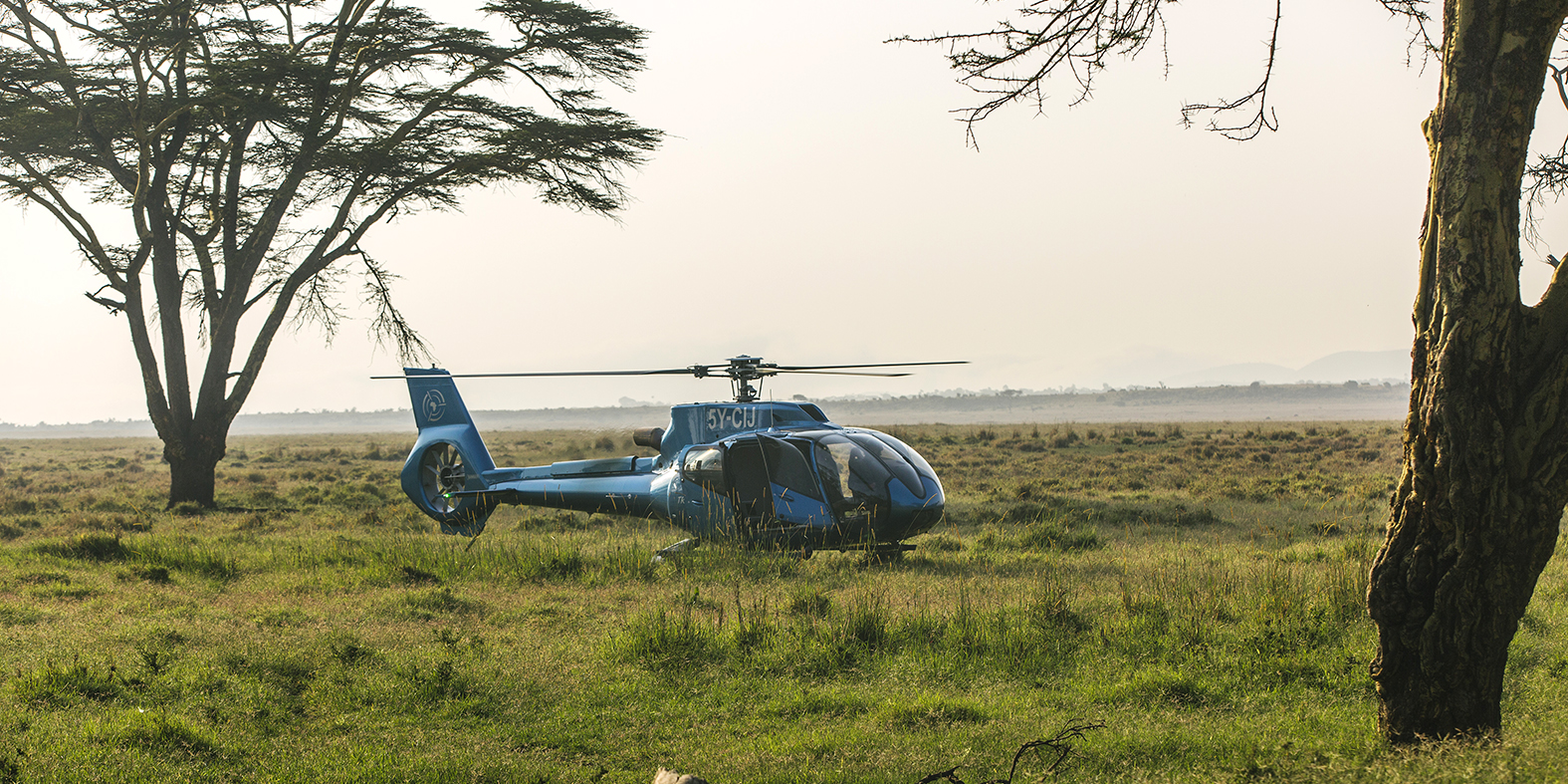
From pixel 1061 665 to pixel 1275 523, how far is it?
10320 mm

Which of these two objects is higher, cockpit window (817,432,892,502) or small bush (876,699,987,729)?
cockpit window (817,432,892,502)

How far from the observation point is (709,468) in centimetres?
1193

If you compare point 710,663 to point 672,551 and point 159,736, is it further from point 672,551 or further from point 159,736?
point 672,551

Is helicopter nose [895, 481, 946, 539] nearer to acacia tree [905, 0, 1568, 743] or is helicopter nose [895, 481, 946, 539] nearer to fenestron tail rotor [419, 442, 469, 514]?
acacia tree [905, 0, 1568, 743]

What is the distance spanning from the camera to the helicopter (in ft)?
36.0

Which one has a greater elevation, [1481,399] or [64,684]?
[1481,399]

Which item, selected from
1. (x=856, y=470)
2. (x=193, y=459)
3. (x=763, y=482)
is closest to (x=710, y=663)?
(x=856, y=470)

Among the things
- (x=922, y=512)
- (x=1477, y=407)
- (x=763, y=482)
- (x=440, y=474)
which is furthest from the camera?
(x=440, y=474)

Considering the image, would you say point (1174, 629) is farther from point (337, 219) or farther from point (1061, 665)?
point (337, 219)

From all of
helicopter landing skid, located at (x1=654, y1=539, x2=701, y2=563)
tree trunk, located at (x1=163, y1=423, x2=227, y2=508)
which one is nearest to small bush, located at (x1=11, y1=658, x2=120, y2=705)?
helicopter landing skid, located at (x1=654, y1=539, x2=701, y2=563)

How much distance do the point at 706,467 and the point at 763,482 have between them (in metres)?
0.73

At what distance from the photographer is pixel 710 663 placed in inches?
291

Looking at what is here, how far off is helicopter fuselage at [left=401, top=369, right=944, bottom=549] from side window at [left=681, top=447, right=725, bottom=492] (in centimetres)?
1

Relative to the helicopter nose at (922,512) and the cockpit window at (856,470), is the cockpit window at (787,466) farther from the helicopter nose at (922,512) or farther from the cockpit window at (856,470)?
the helicopter nose at (922,512)
